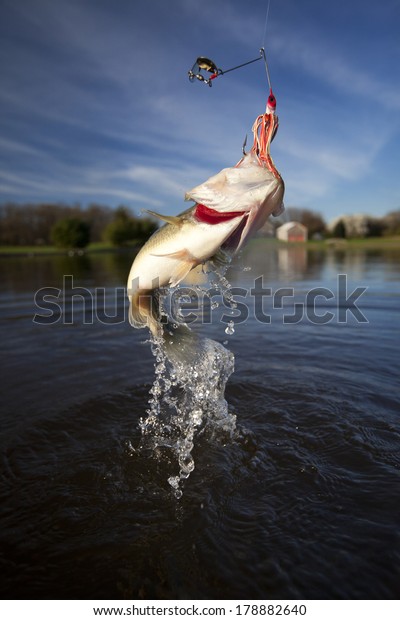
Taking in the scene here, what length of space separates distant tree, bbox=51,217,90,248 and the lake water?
73043 millimetres

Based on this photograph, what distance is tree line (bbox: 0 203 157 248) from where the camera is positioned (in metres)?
77.8

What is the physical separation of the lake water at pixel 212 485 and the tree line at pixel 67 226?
222ft

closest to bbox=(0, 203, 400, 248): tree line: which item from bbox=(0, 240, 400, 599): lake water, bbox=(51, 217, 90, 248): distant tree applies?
bbox=(51, 217, 90, 248): distant tree

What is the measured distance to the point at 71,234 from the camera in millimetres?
76625

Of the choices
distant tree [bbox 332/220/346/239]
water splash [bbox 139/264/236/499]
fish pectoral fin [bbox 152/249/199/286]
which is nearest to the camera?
fish pectoral fin [bbox 152/249/199/286]

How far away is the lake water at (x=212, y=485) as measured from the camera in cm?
275

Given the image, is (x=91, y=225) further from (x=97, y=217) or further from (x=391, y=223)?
(x=391, y=223)

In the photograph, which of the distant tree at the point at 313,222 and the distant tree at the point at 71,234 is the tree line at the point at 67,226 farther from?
the distant tree at the point at 313,222

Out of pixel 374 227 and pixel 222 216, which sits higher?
pixel 374 227

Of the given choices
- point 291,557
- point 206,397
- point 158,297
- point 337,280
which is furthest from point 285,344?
point 337,280

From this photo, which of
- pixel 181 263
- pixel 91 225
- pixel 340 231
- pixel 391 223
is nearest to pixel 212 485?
pixel 181 263

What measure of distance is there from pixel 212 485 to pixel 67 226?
80241 millimetres

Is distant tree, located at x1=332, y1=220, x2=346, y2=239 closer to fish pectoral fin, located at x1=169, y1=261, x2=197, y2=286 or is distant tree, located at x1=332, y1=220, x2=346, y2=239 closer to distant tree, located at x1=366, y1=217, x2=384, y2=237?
distant tree, located at x1=366, y1=217, x2=384, y2=237

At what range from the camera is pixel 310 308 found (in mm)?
11359
